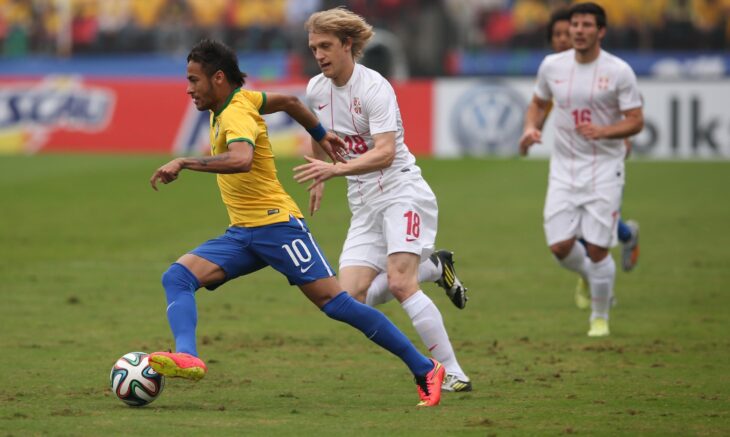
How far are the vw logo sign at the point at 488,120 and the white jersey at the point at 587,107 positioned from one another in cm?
1572

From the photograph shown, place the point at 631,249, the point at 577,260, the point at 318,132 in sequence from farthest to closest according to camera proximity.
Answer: the point at 631,249, the point at 577,260, the point at 318,132

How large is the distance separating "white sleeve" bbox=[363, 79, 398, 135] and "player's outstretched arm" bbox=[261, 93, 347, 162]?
0.89 ft

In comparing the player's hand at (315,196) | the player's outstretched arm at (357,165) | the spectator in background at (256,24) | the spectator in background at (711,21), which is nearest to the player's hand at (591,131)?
the player's hand at (315,196)

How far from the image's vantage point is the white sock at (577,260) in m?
10.1

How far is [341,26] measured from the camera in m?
7.32

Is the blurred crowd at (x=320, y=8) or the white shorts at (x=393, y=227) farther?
the blurred crowd at (x=320, y=8)

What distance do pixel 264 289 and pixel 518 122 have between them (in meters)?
14.3

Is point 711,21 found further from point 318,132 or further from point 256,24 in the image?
point 318,132

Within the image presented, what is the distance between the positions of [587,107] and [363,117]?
2935 mm

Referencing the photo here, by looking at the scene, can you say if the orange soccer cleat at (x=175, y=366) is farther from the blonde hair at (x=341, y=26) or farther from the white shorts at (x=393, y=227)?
the blonde hair at (x=341, y=26)

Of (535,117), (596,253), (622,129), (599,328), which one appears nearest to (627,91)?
(622,129)

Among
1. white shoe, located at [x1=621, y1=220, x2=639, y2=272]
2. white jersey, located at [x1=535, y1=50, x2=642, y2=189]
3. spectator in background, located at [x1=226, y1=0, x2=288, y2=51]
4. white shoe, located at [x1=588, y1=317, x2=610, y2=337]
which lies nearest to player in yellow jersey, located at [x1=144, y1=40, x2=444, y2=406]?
white shoe, located at [x1=588, y1=317, x2=610, y2=337]

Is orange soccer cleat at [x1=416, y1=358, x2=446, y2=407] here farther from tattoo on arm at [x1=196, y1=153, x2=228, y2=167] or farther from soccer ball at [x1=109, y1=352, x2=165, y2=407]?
tattoo on arm at [x1=196, y1=153, x2=228, y2=167]

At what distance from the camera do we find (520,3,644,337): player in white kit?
31.9ft
